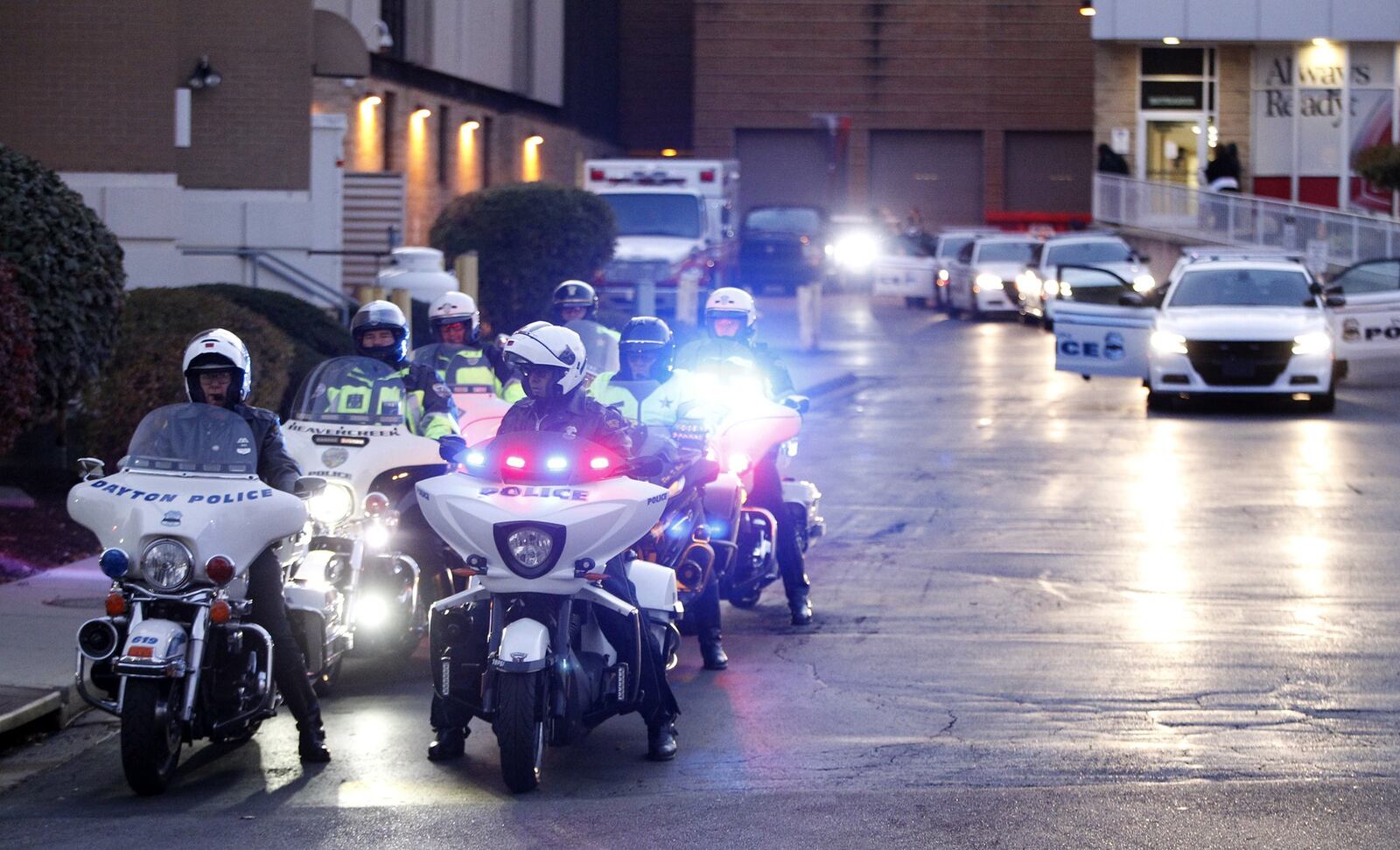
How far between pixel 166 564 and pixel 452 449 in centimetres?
120

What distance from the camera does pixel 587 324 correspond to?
12492 millimetres

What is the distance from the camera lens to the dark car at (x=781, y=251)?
43.8m

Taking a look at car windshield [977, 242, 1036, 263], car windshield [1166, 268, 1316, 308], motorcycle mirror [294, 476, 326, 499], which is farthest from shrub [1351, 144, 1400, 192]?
motorcycle mirror [294, 476, 326, 499]

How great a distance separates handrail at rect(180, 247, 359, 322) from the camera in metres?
24.6

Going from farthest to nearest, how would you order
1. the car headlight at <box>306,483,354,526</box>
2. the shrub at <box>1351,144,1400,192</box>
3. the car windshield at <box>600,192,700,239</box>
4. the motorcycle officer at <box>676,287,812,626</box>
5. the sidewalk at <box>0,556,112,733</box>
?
the shrub at <box>1351,144,1400,192</box>, the car windshield at <box>600,192,700,239</box>, the motorcycle officer at <box>676,287,812,626</box>, the car headlight at <box>306,483,354,526</box>, the sidewalk at <box>0,556,112,733</box>

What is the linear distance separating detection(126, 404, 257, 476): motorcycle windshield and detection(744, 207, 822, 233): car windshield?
121ft

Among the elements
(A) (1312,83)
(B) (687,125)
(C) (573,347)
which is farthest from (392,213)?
(B) (687,125)

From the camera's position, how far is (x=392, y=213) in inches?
1162

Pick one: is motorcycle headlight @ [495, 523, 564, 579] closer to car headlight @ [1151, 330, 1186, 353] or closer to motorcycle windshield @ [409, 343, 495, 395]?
motorcycle windshield @ [409, 343, 495, 395]

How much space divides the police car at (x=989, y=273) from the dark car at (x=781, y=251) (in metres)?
3.31

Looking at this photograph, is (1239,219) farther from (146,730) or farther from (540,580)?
(146,730)

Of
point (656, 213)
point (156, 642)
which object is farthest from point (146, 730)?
point (656, 213)

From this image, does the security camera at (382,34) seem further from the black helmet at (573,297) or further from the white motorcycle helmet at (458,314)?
the white motorcycle helmet at (458,314)

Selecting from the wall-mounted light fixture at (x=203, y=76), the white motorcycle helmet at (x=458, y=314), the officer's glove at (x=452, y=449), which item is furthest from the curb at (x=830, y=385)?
the officer's glove at (x=452, y=449)
